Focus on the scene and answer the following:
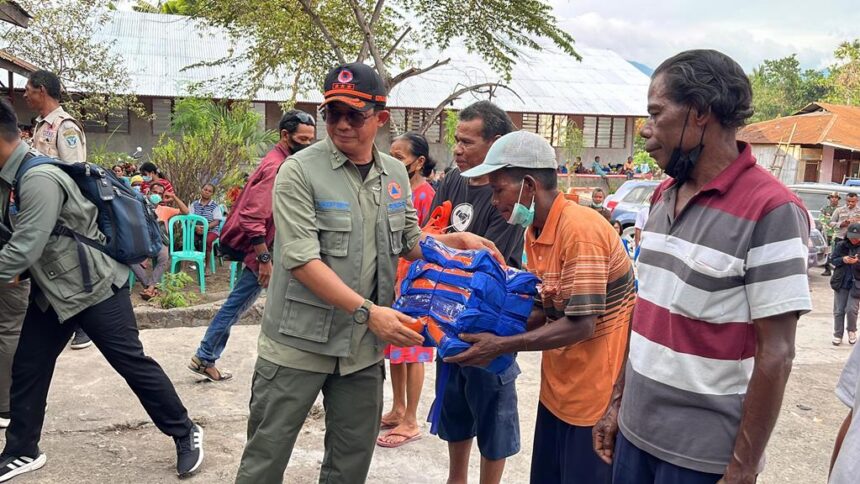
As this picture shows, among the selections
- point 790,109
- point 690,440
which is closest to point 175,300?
point 690,440

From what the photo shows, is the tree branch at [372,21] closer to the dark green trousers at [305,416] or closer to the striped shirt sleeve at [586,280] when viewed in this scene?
the dark green trousers at [305,416]

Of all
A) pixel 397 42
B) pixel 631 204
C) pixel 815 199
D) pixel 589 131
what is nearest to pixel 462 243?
pixel 397 42

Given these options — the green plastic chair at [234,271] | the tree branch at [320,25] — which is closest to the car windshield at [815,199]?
the tree branch at [320,25]

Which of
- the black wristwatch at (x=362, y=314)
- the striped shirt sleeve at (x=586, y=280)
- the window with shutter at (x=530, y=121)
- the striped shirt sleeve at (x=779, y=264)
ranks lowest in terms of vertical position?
the black wristwatch at (x=362, y=314)

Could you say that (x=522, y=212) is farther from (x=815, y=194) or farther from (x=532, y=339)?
(x=815, y=194)

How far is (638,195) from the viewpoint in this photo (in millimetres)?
15672

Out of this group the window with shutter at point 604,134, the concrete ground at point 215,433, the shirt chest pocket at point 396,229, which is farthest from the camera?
the window with shutter at point 604,134

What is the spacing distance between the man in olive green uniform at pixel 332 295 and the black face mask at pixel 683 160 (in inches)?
43.0

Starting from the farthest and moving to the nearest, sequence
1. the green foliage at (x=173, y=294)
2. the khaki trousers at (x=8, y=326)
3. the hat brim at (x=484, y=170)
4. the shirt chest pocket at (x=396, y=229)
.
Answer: the green foliage at (x=173, y=294) → the khaki trousers at (x=8, y=326) → the shirt chest pocket at (x=396, y=229) → the hat brim at (x=484, y=170)

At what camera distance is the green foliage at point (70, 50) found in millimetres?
14172

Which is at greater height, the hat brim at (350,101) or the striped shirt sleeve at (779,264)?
the hat brim at (350,101)

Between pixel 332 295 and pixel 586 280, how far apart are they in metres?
0.94

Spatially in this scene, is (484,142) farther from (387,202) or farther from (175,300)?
(175,300)

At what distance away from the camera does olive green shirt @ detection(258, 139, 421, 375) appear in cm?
255
